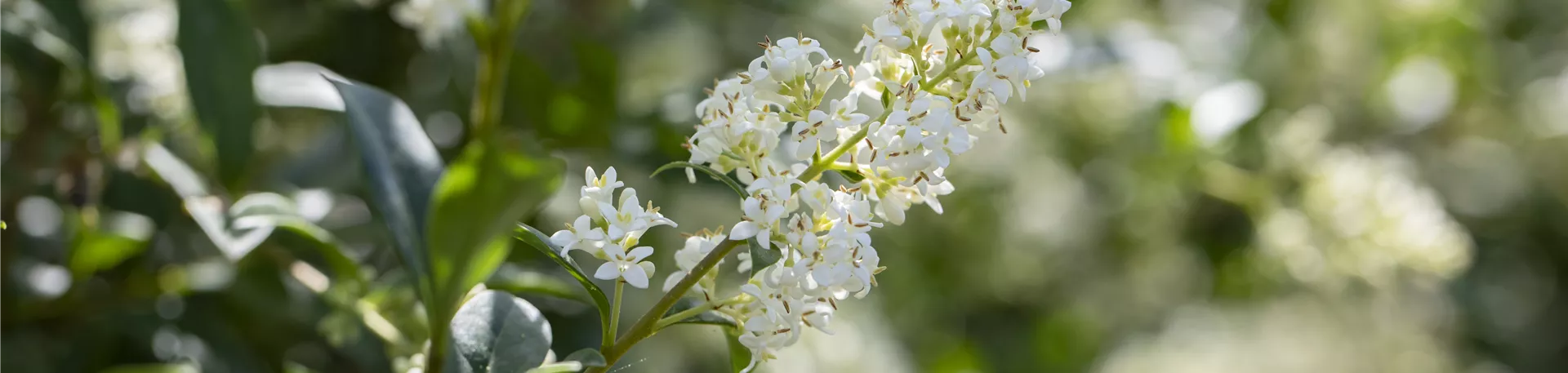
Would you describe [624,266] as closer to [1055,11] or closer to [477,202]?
[477,202]

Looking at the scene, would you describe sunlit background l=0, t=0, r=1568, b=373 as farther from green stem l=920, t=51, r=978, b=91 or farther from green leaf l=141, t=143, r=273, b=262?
green stem l=920, t=51, r=978, b=91

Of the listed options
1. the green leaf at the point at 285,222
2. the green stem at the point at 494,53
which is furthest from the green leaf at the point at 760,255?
the green stem at the point at 494,53

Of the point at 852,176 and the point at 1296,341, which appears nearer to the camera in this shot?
the point at 852,176

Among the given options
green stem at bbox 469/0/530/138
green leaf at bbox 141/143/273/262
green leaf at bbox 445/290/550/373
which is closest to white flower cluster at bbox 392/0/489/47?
green stem at bbox 469/0/530/138

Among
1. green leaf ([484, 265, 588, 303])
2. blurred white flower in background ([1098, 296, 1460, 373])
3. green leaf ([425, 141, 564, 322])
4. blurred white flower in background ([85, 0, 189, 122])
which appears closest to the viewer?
green leaf ([425, 141, 564, 322])

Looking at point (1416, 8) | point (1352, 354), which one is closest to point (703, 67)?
point (1416, 8)

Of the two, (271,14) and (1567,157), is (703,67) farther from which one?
(1567,157)

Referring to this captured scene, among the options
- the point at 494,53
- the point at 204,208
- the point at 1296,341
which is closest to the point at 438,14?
the point at 494,53
